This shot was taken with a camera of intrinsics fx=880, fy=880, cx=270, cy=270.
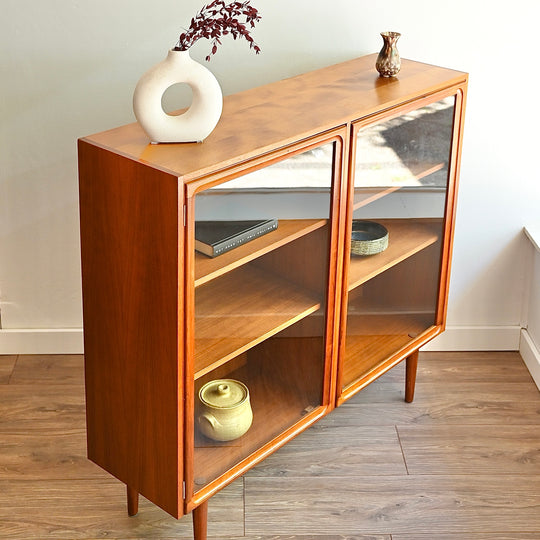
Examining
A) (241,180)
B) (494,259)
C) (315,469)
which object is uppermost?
(241,180)

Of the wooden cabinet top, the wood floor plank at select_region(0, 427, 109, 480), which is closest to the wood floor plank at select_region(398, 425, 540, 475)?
the wood floor plank at select_region(0, 427, 109, 480)

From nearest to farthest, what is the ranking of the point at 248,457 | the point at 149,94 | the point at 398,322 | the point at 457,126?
the point at 149,94 → the point at 248,457 → the point at 457,126 → the point at 398,322

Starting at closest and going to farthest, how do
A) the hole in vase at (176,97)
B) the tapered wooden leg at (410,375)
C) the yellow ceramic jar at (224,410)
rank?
1. the yellow ceramic jar at (224,410)
2. the hole in vase at (176,97)
3. the tapered wooden leg at (410,375)

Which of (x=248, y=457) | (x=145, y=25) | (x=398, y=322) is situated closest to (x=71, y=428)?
(x=248, y=457)

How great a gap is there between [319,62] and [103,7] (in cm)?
65

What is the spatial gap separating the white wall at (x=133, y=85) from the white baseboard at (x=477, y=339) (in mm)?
281

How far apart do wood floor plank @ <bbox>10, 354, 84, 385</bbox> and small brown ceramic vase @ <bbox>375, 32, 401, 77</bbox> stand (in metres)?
1.37

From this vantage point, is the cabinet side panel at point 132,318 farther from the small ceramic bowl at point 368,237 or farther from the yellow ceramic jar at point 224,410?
the small ceramic bowl at point 368,237

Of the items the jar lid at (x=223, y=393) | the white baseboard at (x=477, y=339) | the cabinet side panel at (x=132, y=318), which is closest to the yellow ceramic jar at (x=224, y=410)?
the jar lid at (x=223, y=393)

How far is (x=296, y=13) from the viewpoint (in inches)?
101

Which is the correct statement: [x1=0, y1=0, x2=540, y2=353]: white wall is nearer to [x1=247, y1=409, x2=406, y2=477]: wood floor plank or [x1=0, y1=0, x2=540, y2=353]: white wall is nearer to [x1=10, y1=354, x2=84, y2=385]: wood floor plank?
[x1=10, y1=354, x2=84, y2=385]: wood floor plank

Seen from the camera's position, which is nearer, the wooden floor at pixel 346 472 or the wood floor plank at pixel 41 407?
the wooden floor at pixel 346 472

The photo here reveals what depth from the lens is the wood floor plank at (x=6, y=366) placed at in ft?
9.27

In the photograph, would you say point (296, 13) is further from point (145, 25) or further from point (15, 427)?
point (15, 427)
